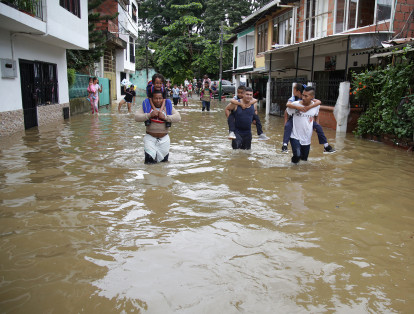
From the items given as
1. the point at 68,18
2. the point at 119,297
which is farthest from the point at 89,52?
the point at 119,297

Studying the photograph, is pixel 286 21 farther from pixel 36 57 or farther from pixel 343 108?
pixel 36 57

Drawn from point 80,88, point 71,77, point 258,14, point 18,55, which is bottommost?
point 80,88

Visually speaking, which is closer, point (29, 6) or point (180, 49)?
point (29, 6)

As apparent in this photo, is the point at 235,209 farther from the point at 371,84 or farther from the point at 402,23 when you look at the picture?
the point at 402,23

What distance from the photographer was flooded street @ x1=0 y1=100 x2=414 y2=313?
9.76ft

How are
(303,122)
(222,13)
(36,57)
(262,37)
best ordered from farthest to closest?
(222,13)
(262,37)
(36,57)
(303,122)

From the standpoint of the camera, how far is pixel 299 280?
325 centimetres

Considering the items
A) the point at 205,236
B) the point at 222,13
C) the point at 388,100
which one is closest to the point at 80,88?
the point at 388,100

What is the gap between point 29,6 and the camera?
11000 mm

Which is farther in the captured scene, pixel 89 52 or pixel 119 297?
pixel 89 52

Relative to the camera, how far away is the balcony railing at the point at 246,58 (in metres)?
28.3

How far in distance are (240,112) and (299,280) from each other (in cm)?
514

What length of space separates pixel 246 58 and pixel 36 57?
18752 mm

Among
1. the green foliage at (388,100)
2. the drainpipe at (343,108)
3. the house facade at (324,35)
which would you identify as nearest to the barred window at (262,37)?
the house facade at (324,35)
